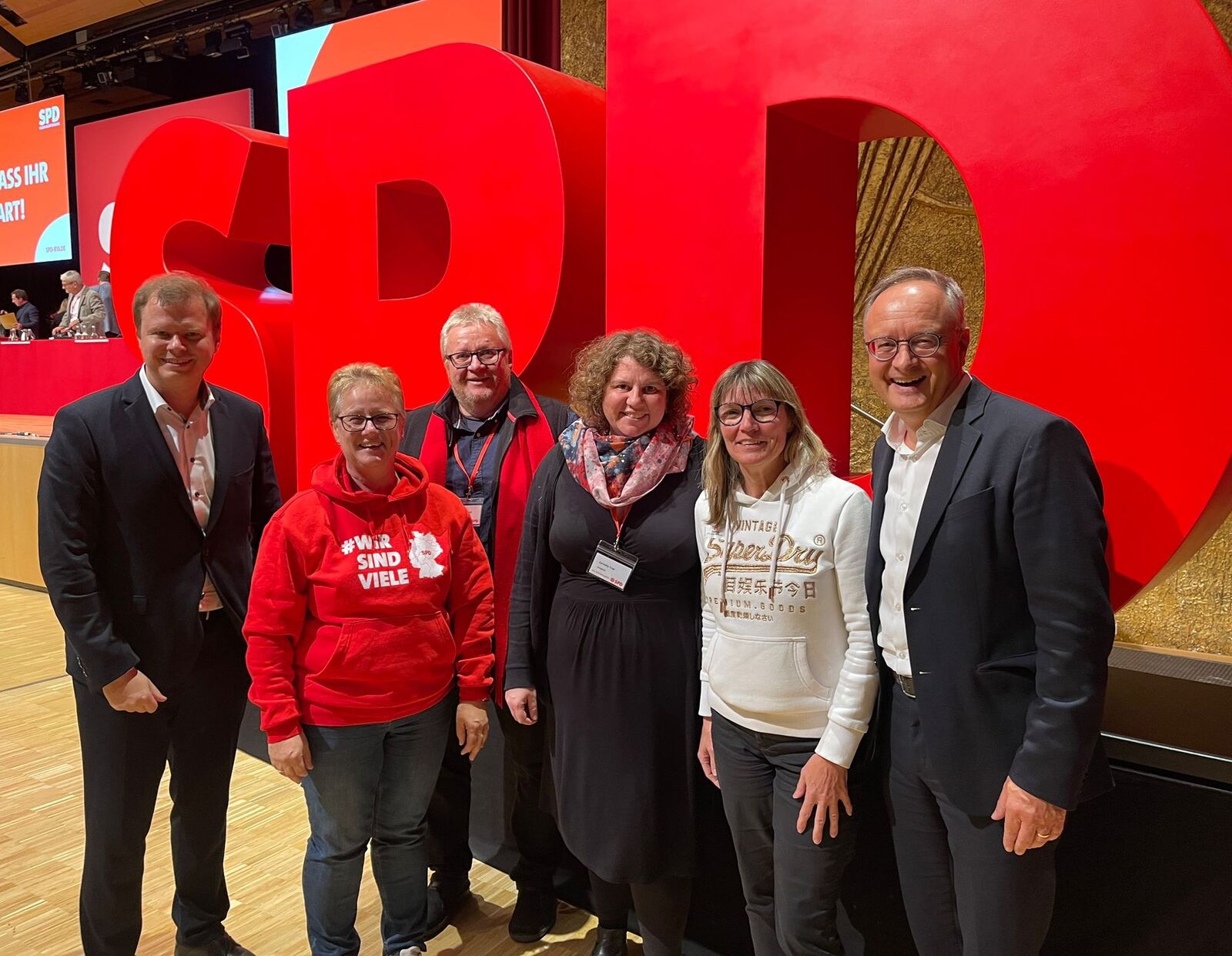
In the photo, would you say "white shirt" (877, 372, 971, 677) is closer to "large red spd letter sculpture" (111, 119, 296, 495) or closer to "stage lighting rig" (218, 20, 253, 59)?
"large red spd letter sculpture" (111, 119, 296, 495)

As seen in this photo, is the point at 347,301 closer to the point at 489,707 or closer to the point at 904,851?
the point at 489,707

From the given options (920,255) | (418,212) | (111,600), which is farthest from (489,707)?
(920,255)

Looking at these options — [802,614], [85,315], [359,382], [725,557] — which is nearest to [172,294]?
[359,382]

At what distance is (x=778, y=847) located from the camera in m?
1.68

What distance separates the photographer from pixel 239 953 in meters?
2.35

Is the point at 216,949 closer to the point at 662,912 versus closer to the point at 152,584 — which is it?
the point at 152,584

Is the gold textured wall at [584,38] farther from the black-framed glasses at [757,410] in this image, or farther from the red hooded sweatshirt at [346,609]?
the black-framed glasses at [757,410]

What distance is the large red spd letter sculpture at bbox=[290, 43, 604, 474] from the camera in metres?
2.75

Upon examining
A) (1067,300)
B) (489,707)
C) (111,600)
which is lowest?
(489,707)

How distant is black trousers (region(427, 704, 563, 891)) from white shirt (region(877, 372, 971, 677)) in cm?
110

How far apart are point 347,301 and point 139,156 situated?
1.49m

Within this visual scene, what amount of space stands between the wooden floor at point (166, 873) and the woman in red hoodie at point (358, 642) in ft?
1.83

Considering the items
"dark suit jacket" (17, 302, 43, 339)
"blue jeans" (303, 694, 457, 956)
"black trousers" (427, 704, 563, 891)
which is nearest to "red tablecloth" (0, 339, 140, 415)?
"dark suit jacket" (17, 302, 43, 339)

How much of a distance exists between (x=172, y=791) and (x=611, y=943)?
113cm
